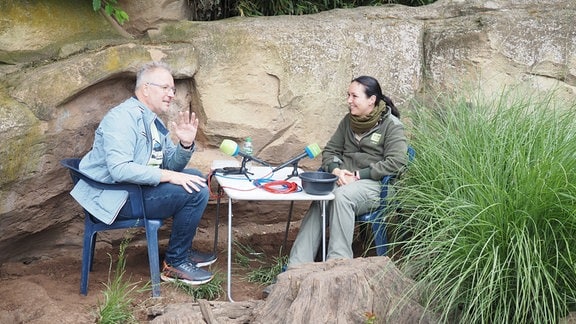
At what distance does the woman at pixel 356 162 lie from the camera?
16.6 feet

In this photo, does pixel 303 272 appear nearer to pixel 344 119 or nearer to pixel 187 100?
pixel 344 119

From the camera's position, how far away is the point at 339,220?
199 inches

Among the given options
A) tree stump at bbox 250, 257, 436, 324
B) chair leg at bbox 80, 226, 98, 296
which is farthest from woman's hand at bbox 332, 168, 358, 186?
chair leg at bbox 80, 226, 98, 296

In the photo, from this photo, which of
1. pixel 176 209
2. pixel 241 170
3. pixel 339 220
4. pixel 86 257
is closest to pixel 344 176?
pixel 339 220

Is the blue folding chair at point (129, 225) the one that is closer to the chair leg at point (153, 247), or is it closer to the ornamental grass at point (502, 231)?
the chair leg at point (153, 247)

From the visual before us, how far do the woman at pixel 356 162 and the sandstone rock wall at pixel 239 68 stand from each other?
1.90 ft

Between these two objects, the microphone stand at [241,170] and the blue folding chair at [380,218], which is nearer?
the blue folding chair at [380,218]

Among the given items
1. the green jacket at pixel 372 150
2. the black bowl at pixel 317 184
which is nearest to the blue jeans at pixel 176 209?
the black bowl at pixel 317 184

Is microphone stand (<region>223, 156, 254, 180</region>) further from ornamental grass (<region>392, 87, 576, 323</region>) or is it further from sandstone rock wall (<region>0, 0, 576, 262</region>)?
ornamental grass (<region>392, 87, 576, 323</region>)

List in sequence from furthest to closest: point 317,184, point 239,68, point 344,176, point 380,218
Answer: point 239,68 < point 344,176 < point 380,218 < point 317,184

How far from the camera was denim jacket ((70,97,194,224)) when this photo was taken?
4793 mm

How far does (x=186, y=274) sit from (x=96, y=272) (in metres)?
0.63

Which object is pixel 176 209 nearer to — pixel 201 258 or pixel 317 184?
pixel 201 258

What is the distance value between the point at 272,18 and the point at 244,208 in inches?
50.9
